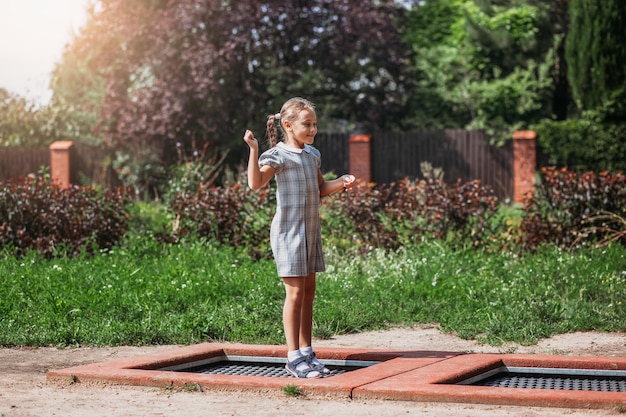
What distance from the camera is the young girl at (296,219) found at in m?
5.96

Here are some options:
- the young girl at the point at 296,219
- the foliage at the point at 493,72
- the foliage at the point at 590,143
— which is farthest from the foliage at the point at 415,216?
the foliage at the point at 493,72

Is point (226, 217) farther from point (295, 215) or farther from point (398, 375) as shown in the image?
point (398, 375)

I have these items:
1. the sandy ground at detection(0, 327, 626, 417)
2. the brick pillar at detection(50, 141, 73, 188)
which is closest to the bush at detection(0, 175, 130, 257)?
the sandy ground at detection(0, 327, 626, 417)

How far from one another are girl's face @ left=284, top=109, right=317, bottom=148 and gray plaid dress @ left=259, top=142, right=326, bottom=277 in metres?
0.07

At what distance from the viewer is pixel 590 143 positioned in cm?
2144

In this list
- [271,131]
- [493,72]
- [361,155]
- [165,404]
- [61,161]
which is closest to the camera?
[165,404]

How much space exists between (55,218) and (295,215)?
25.6ft

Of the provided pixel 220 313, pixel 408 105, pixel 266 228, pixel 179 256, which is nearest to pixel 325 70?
pixel 408 105

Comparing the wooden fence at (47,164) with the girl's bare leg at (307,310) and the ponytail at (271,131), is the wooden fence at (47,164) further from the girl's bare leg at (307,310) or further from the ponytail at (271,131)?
the girl's bare leg at (307,310)

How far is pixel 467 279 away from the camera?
33.2ft

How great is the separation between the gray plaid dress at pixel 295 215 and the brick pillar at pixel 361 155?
63.2ft

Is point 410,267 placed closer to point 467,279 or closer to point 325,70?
point 467,279

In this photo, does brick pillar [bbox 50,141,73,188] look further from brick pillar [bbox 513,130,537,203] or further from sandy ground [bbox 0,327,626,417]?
sandy ground [bbox 0,327,626,417]

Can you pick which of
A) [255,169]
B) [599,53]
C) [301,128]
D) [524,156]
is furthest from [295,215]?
[524,156]
